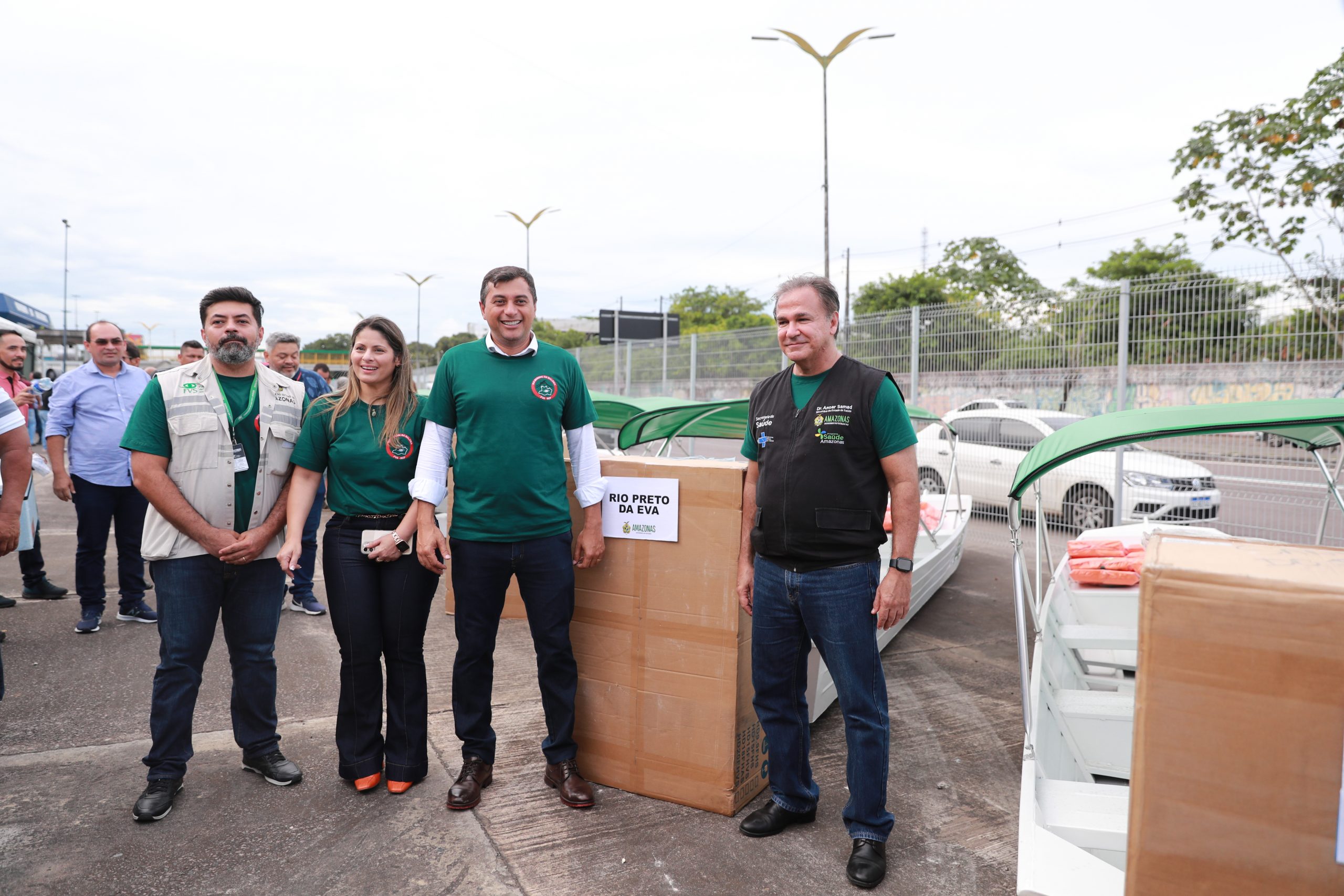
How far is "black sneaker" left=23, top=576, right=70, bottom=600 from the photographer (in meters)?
6.18

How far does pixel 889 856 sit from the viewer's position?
9.48 feet

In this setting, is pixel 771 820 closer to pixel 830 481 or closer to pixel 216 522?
pixel 830 481

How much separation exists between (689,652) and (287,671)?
→ 2.82 meters

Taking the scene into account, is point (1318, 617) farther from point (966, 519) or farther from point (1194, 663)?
point (966, 519)

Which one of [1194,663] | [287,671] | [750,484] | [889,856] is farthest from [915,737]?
[287,671]

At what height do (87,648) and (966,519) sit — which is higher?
(966,519)

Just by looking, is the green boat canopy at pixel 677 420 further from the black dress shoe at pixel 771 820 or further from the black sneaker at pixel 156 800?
the black sneaker at pixel 156 800

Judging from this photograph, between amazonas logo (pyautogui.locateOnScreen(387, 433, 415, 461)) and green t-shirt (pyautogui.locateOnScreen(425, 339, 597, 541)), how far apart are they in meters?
0.19

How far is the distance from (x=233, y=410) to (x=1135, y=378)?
786cm

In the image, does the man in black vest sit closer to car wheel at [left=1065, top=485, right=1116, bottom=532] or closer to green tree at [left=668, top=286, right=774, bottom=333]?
car wheel at [left=1065, top=485, right=1116, bottom=532]

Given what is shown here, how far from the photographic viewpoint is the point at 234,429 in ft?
10.7

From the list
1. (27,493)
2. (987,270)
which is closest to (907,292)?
(987,270)

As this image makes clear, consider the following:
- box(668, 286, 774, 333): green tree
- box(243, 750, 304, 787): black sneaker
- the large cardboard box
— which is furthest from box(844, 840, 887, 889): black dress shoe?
box(668, 286, 774, 333): green tree

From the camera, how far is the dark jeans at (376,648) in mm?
3215
